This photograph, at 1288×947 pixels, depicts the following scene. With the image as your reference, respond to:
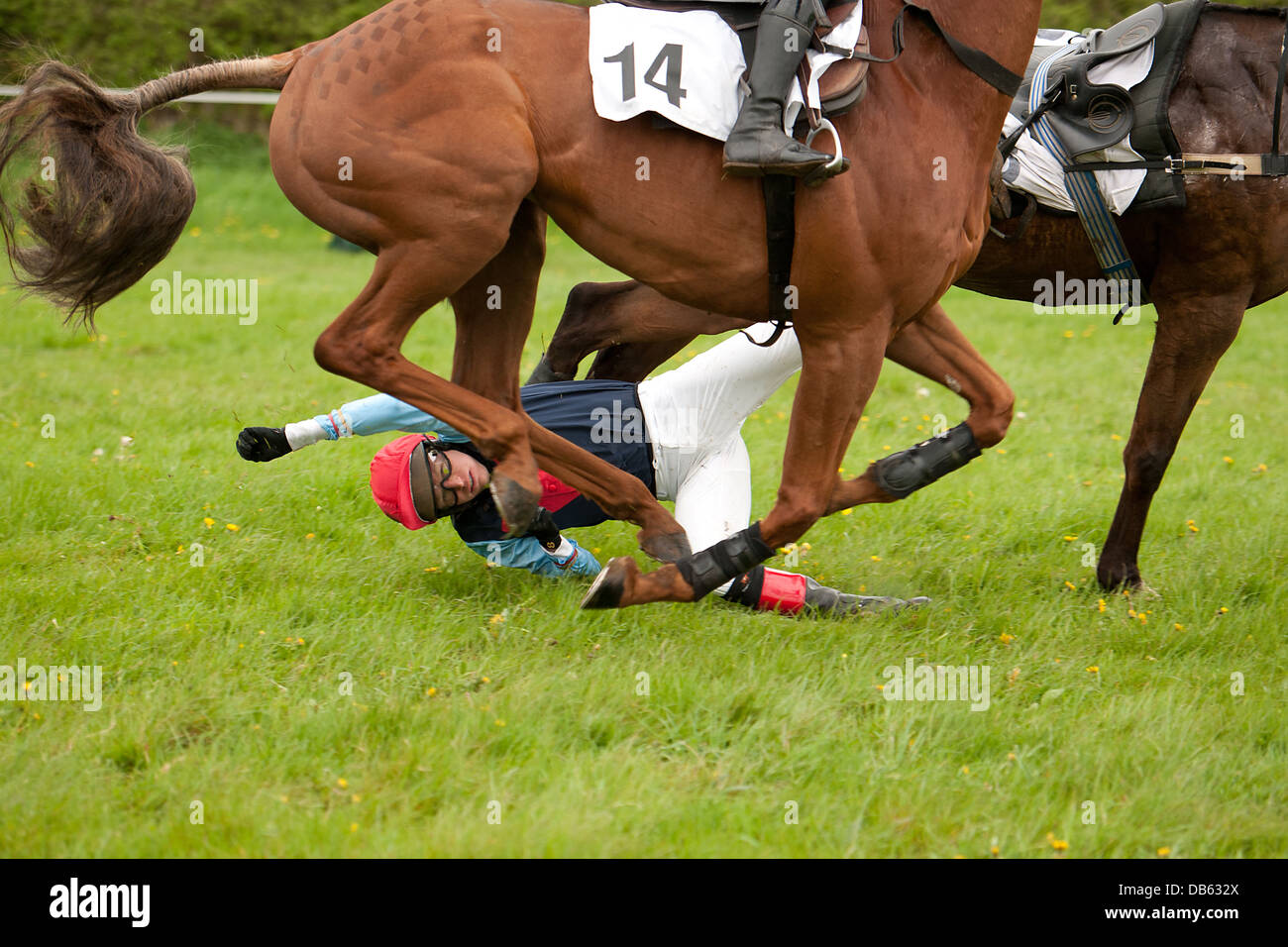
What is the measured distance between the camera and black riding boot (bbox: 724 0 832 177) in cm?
306

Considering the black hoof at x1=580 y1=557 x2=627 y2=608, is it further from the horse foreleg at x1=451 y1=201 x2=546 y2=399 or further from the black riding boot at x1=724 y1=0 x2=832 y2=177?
the black riding boot at x1=724 y1=0 x2=832 y2=177

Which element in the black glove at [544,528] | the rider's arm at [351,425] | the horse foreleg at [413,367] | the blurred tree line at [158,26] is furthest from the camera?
the blurred tree line at [158,26]

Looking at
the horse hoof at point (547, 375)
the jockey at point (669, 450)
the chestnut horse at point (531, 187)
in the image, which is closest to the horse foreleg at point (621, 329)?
the horse hoof at point (547, 375)

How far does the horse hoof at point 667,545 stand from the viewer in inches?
147

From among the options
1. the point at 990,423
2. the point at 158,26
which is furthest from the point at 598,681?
the point at 158,26

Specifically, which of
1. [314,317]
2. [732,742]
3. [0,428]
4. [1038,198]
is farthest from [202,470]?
[314,317]

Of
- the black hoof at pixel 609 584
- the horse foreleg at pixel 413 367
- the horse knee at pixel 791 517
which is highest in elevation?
the horse foreleg at pixel 413 367

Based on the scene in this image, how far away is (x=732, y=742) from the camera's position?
327cm

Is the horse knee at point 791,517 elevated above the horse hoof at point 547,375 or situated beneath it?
elevated above

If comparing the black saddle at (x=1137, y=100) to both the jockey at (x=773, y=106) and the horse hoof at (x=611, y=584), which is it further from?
the horse hoof at (x=611, y=584)

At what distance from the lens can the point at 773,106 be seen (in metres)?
3.10

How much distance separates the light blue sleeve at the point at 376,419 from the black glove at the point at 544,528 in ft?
2.25

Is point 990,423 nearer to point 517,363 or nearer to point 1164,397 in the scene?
point 1164,397
